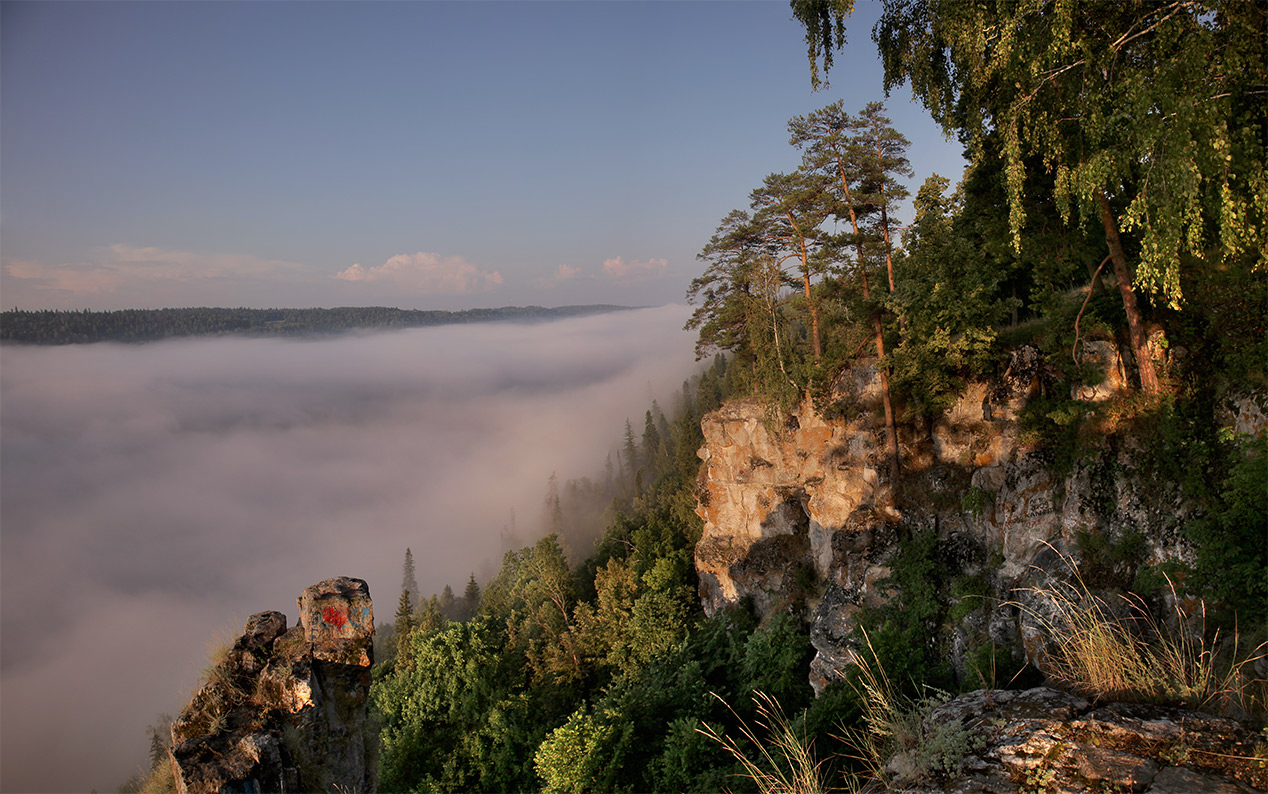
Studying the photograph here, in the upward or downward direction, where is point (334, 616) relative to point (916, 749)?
downward

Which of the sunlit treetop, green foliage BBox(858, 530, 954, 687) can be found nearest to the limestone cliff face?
green foliage BBox(858, 530, 954, 687)

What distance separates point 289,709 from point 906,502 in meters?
16.2

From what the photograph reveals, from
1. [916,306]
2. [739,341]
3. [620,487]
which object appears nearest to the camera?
[916,306]

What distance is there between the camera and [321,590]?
8.42m

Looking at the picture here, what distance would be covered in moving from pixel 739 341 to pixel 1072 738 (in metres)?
21.3

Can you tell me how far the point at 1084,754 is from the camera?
3.62 meters

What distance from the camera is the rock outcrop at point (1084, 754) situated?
3293mm

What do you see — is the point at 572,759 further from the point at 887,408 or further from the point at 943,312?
the point at 943,312

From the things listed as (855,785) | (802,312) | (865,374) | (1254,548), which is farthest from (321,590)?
(802,312)

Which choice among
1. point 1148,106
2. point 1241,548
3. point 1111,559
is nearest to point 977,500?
point 1111,559

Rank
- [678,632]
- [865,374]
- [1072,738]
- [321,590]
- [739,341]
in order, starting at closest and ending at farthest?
1. [1072,738]
2. [321,590]
3. [865,374]
4. [739,341]
5. [678,632]

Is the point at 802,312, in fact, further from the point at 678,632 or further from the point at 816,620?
the point at 678,632

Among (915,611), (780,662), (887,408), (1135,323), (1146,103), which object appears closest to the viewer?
(1146,103)

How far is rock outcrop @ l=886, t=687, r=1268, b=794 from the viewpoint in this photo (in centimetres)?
329
